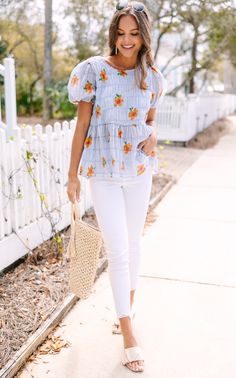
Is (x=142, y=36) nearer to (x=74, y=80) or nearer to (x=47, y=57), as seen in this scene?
(x=74, y=80)

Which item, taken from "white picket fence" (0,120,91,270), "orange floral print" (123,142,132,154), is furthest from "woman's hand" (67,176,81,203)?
"white picket fence" (0,120,91,270)

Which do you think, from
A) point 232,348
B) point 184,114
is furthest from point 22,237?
point 184,114

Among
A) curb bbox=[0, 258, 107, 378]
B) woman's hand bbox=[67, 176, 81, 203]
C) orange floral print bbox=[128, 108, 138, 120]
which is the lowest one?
curb bbox=[0, 258, 107, 378]

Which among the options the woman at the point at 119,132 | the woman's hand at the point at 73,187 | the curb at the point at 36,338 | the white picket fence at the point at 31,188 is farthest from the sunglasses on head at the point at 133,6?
the curb at the point at 36,338

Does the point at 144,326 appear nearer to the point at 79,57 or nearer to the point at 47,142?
the point at 47,142

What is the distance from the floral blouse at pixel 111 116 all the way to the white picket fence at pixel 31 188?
128cm

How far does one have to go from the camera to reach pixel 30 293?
11.5 feet

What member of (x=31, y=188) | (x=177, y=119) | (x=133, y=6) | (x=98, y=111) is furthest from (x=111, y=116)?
(x=177, y=119)

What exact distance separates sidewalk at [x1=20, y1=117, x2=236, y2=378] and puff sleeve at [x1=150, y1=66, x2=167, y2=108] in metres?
1.48

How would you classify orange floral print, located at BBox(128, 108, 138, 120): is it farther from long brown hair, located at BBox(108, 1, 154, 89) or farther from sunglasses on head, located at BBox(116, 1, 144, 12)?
sunglasses on head, located at BBox(116, 1, 144, 12)

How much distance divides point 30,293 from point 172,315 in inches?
40.9

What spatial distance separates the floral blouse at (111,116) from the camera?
102 inches

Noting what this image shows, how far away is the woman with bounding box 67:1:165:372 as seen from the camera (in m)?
2.58

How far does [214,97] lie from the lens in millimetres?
16969
